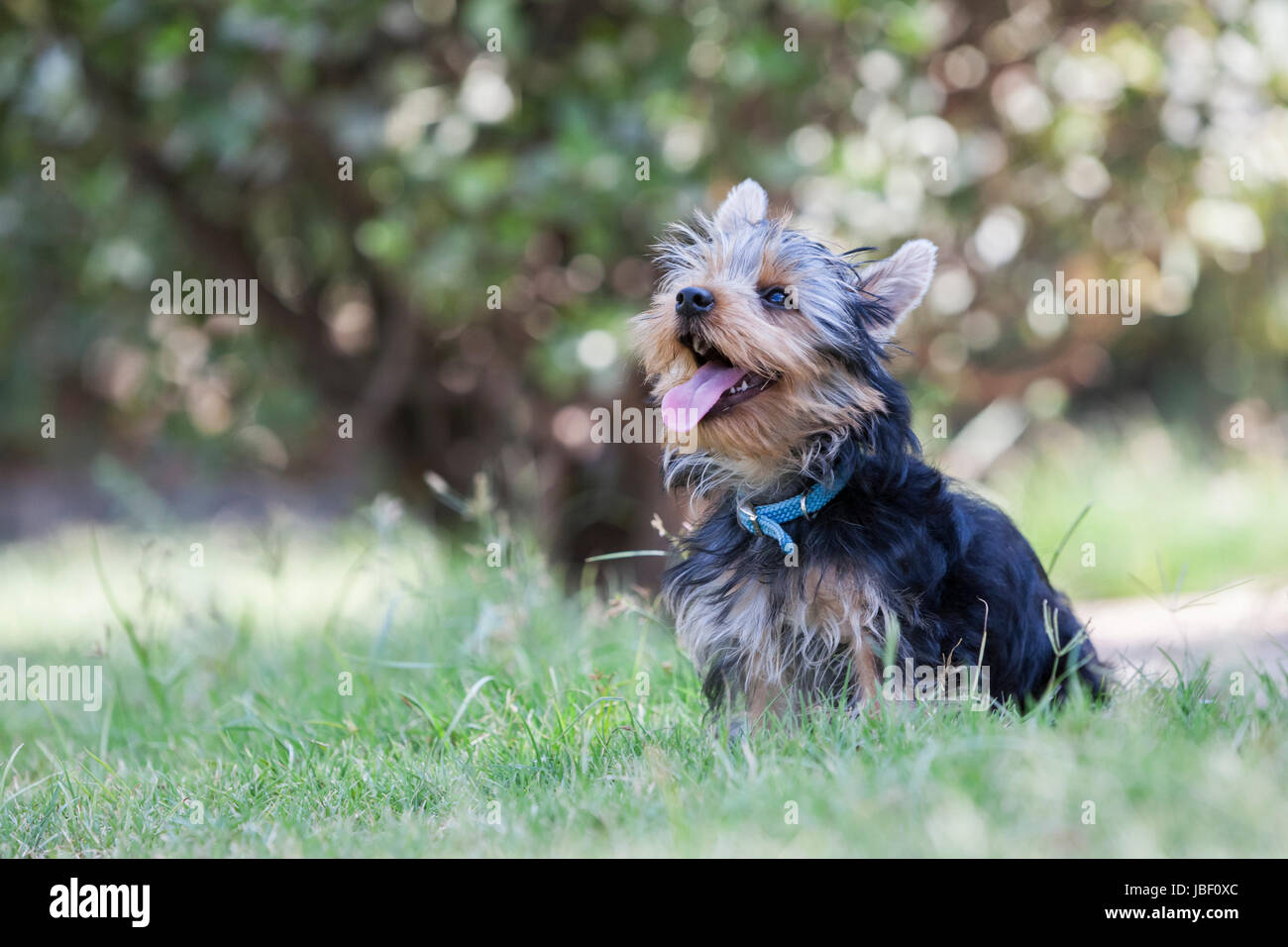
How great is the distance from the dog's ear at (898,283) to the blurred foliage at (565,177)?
3.16 ft

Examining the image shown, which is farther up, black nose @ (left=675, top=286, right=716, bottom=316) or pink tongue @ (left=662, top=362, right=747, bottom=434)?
black nose @ (left=675, top=286, right=716, bottom=316)

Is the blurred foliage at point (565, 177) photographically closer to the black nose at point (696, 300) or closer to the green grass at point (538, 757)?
the black nose at point (696, 300)

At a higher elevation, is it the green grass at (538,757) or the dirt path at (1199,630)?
the dirt path at (1199,630)

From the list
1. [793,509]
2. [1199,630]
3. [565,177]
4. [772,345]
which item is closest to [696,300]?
[772,345]

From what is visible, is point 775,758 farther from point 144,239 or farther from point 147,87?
point 144,239

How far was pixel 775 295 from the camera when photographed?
4.17 meters

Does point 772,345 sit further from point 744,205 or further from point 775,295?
point 744,205

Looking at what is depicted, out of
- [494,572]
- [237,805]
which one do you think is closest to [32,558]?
[494,572]

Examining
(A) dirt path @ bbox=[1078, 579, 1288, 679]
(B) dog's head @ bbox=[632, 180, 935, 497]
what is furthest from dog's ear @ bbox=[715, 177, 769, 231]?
(A) dirt path @ bbox=[1078, 579, 1288, 679]

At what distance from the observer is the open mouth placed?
4.04 m

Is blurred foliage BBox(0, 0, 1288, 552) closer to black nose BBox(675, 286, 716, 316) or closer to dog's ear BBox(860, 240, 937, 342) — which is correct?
dog's ear BBox(860, 240, 937, 342)

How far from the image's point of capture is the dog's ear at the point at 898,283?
4250 millimetres

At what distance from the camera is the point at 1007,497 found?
359 inches

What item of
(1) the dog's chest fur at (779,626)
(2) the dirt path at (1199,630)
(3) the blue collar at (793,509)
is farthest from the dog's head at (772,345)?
(2) the dirt path at (1199,630)
